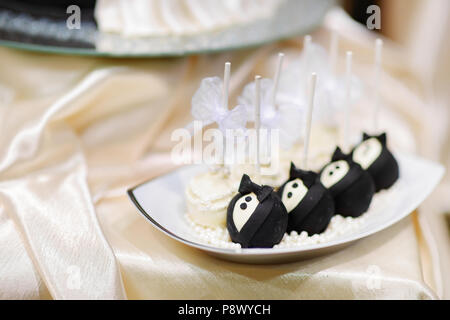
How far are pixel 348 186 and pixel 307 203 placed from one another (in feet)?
0.29

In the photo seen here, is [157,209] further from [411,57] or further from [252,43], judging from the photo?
[411,57]

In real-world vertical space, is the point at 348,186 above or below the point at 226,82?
below

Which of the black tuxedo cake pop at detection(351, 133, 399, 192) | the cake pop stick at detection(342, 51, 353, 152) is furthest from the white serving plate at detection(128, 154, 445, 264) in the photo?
the cake pop stick at detection(342, 51, 353, 152)

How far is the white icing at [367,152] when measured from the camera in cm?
84

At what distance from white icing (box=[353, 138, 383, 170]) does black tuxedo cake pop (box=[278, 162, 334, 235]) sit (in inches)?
5.5

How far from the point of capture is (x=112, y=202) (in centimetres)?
87

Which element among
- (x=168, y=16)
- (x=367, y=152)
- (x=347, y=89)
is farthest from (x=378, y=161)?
(x=168, y=16)

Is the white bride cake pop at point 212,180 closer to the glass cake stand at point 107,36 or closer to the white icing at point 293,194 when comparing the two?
the white icing at point 293,194

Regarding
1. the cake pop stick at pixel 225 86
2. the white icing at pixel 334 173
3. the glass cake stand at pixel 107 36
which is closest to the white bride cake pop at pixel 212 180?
the cake pop stick at pixel 225 86

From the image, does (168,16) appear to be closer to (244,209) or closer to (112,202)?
(112,202)

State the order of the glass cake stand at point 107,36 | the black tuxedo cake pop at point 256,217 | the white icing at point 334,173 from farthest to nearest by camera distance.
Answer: the glass cake stand at point 107,36 < the white icing at point 334,173 < the black tuxedo cake pop at point 256,217

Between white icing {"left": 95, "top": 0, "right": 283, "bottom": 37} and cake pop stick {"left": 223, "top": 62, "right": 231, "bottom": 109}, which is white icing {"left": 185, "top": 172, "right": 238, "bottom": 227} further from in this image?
white icing {"left": 95, "top": 0, "right": 283, "bottom": 37}

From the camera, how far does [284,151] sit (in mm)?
884
